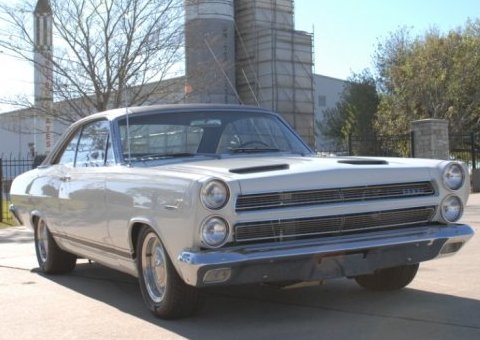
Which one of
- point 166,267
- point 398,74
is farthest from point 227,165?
point 398,74

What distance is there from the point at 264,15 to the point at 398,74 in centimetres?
779

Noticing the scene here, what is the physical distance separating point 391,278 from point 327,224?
149 cm

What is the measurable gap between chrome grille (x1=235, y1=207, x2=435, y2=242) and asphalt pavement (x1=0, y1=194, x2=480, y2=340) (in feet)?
2.26

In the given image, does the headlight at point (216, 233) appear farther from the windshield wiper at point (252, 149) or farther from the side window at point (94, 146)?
the side window at point (94, 146)

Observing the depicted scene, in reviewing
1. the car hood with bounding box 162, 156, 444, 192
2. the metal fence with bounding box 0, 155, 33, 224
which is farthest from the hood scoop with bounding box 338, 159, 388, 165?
the metal fence with bounding box 0, 155, 33, 224

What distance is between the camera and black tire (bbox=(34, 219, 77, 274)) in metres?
7.71

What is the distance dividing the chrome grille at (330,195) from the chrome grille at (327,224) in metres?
0.11

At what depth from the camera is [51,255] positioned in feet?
25.4

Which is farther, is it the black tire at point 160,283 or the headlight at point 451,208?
the headlight at point 451,208

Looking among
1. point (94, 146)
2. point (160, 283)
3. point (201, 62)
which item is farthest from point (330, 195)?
point (201, 62)

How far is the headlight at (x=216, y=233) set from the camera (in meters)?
4.63

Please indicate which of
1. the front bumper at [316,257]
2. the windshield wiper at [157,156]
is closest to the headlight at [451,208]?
the front bumper at [316,257]

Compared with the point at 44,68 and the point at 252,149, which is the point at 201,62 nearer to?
the point at 44,68

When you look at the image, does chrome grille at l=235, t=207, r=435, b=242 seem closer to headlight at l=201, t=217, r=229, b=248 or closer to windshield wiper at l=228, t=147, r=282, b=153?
headlight at l=201, t=217, r=229, b=248
